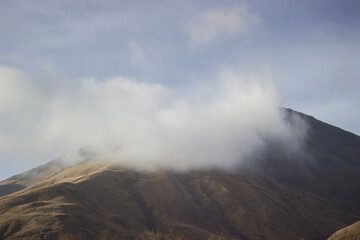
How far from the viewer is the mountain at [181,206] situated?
9200 cm

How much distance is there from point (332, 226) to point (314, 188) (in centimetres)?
5547

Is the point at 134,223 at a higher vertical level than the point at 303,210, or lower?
higher

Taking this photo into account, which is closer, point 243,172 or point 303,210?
point 303,210

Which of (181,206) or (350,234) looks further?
(181,206)

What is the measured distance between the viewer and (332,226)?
135 meters

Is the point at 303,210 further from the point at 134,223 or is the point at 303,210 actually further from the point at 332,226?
the point at 134,223

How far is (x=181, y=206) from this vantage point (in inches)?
5571

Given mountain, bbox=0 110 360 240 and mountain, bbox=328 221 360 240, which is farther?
Answer: mountain, bbox=0 110 360 240

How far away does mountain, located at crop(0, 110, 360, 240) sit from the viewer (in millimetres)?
92000

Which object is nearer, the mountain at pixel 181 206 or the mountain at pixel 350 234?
the mountain at pixel 350 234

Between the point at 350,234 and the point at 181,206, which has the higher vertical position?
the point at 181,206

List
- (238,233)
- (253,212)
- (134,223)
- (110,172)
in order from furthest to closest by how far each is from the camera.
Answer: (110,172) < (253,212) < (238,233) < (134,223)

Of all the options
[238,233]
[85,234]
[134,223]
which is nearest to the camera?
[85,234]

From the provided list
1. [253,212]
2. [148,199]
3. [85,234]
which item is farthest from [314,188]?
[85,234]
